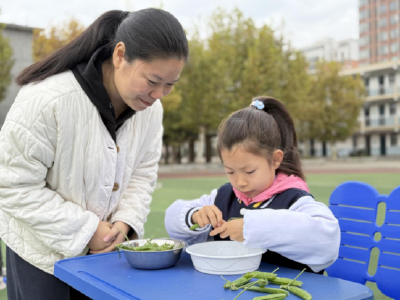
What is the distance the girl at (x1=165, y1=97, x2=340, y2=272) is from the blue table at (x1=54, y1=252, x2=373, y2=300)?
12 cm

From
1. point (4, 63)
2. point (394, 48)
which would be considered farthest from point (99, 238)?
point (394, 48)

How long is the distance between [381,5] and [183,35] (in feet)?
200

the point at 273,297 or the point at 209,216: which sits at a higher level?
the point at 209,216

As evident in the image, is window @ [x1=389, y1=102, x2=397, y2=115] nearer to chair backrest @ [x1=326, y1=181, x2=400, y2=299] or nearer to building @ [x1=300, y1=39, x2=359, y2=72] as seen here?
building @ [x1=300, y1=39, x2=359, y2=72]

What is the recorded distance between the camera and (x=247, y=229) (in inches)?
63.7

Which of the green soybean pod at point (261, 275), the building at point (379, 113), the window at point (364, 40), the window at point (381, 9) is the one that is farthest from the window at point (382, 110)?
the green soybean pod at point (261, 275)

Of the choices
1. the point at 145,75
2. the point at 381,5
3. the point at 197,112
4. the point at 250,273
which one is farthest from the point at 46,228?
the point at 381,5

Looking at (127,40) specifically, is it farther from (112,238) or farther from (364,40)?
(364,40)

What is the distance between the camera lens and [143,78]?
74.4 inches

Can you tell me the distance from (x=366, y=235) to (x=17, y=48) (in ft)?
78.3

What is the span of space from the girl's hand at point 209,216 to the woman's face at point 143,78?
54cm

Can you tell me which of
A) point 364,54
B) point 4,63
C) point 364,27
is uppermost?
point 364,27

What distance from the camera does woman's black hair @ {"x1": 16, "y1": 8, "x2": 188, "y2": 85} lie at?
6.07ft

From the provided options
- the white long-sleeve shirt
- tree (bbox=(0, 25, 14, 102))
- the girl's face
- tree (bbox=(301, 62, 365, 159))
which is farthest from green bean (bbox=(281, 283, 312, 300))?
tree (bbox=(301, 62, 365, 159))
